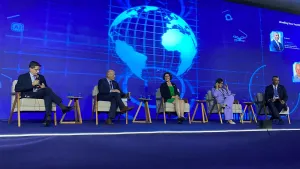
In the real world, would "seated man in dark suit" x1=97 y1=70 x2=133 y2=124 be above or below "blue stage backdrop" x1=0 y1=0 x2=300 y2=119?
below

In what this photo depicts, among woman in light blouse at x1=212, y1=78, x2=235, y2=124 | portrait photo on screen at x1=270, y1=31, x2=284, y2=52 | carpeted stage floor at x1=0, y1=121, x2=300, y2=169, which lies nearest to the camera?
carpeted stage floor at x1=0, y1=121, x2=300, y2=169

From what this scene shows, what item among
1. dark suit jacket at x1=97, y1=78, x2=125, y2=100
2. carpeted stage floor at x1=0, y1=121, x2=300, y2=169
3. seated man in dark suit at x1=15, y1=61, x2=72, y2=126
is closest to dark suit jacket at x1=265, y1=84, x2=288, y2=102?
carpeted stage floor at x1=0, y1=121, x2=300, y2=169

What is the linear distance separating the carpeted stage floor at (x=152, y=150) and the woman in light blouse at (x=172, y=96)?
1895 millimetres

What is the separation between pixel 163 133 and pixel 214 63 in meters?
4.14

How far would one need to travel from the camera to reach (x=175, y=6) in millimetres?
6133

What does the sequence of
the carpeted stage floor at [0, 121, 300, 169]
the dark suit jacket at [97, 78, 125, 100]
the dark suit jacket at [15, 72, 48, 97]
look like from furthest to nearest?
the dark suit jacket at [97, 78, 125, 100] → the dark suit jacket at [15, 72, 48, 97] → the carpeted stage floor at [0, 121, 300, 169]

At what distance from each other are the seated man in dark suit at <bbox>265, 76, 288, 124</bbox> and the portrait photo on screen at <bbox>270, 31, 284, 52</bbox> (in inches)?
56.7

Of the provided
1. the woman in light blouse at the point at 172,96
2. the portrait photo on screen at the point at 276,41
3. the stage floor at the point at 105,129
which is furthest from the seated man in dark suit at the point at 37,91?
the portrait photo on screen at the point at 276,41

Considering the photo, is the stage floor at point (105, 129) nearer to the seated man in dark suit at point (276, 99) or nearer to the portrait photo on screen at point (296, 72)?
the seated man in dark suit at point (276, 99)

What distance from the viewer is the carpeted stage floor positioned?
6.93 feet

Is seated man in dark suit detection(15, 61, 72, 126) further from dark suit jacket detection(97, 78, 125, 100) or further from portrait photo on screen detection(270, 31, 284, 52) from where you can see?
portrait photo on screen detection(270, 31, 284, 52)

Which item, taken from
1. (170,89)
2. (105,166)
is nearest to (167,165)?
(105,166)

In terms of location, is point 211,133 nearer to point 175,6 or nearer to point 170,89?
point 170,89

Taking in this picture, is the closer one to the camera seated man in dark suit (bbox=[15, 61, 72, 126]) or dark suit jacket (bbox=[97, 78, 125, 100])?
seated man in dark suit (bbox=[15, 61, 72, 126])
